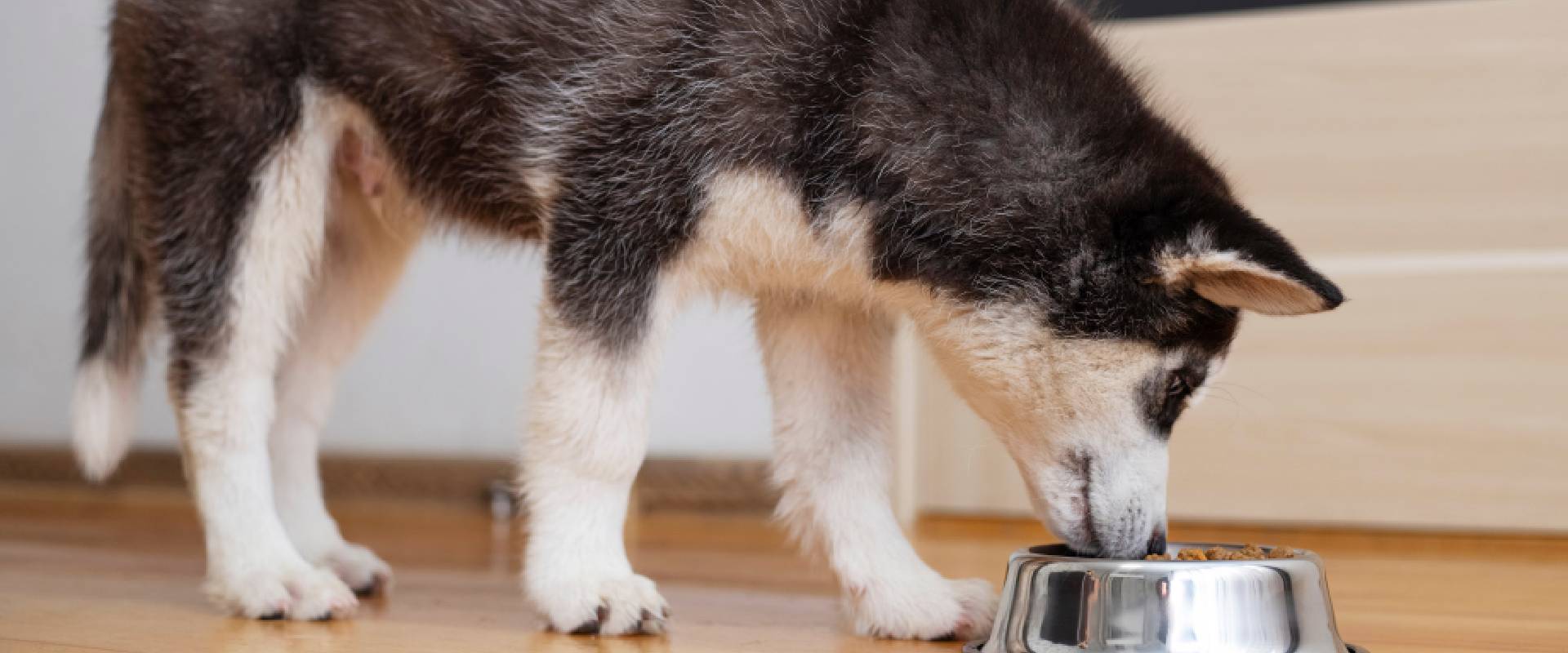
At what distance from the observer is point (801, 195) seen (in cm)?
214

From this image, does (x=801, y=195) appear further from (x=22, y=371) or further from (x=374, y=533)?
(x=22, y=371)

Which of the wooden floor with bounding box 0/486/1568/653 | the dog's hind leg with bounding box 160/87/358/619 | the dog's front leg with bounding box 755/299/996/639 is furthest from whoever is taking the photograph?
the dog's hind leg with bounding box 160/87/358/619

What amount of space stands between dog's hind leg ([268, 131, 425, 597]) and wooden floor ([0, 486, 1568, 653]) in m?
0.20

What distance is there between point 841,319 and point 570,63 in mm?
612

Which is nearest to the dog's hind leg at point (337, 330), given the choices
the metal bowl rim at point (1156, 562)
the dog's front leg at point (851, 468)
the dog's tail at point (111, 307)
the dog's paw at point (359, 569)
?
the dog's paw at point (359, 569)

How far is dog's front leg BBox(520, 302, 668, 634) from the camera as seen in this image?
2162 mm

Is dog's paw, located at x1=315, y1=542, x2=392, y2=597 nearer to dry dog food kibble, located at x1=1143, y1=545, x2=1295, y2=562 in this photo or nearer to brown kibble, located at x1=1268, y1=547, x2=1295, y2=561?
dry dog food kibble, located at x1=1143, y1=545, x2=1295, y2=562

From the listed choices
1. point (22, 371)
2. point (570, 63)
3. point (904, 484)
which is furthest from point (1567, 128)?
point (22, 371)

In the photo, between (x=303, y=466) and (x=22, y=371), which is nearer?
(x=303, y=466)

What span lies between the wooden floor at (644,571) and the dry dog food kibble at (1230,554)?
0.85 feet

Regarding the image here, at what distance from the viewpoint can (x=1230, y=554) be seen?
199 cm

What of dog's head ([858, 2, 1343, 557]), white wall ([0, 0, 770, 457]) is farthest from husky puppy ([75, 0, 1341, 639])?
white wall ([0, 0, 770, 457])

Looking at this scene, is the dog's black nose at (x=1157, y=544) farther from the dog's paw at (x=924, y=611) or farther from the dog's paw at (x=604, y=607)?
the dog's paw at (x=604, y=607)

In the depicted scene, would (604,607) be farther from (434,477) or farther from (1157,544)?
(434,477)
